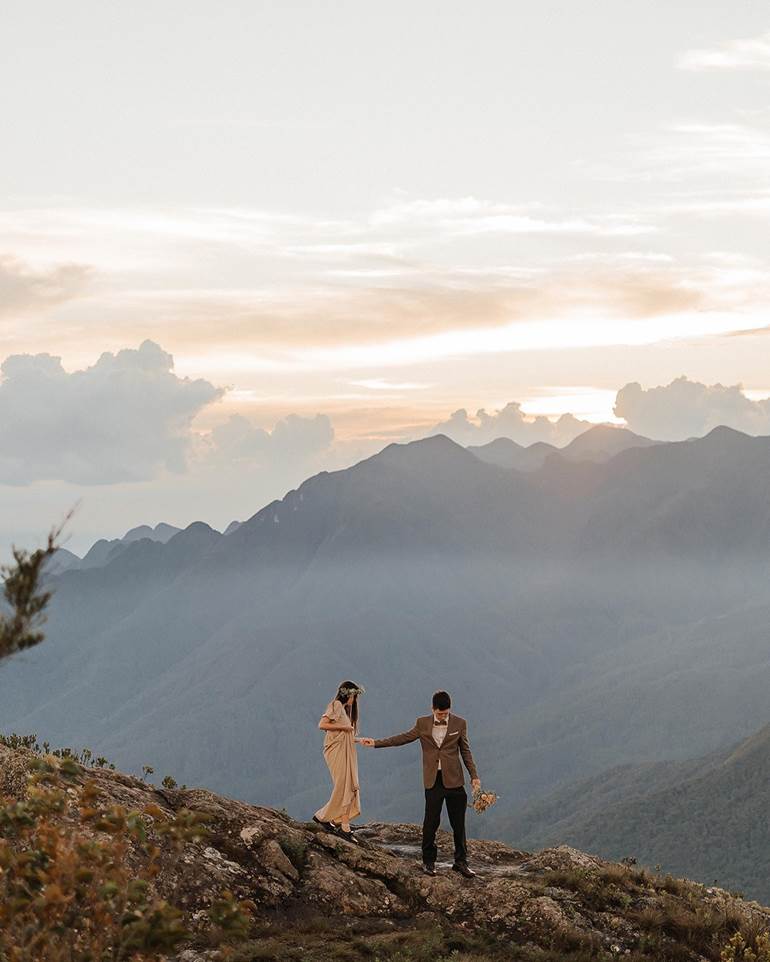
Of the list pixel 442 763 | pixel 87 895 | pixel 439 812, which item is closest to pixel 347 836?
pixel 439 812

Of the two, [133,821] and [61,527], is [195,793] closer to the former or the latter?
[61,527]

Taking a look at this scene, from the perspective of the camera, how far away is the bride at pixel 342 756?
69.2 feet

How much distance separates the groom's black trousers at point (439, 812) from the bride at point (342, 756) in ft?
6.84

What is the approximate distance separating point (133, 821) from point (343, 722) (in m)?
11.9

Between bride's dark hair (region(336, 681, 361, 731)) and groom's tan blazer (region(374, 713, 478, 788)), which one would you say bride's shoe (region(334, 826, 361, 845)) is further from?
groom's tan blazer (region(374, 713, 478, 788))

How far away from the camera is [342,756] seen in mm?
21266

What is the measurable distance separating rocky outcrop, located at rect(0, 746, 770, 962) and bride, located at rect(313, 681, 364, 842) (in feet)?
2.16

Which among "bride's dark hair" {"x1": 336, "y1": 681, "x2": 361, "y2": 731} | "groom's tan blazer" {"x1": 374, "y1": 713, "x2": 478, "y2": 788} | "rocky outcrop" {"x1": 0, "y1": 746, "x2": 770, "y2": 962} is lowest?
"rocky outcrop" {"x1": 0, "y1": 746, "x2": 770, "y2": 962}

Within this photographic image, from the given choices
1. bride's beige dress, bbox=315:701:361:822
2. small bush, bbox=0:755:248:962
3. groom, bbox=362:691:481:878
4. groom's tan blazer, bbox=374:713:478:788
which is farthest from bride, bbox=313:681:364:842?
small bush, bbox=0:755:248:962

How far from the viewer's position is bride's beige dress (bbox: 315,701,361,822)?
2111 centimetres

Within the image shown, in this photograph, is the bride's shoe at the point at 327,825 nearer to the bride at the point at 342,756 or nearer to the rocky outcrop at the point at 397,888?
the bride at the point at 342,756

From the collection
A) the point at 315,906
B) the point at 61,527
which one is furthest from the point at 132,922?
the point at 315,906

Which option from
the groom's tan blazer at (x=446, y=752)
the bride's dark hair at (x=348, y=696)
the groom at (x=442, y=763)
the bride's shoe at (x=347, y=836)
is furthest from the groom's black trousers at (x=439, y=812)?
the bride's dark hair at (x=348, y=696)

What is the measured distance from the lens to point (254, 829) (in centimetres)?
1991
